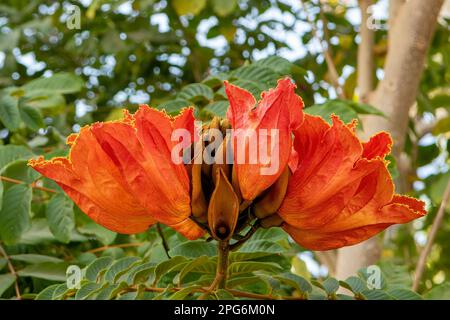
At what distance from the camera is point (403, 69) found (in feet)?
5.25

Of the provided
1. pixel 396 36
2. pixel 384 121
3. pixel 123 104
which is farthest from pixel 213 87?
pixel 123 104

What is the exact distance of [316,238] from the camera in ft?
2.53

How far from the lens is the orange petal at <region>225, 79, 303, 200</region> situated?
705 mm

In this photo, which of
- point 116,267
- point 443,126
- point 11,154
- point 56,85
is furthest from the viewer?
point 443,126

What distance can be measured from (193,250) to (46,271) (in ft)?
1.17

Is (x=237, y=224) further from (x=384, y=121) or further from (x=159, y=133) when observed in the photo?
(x=384, y=121)

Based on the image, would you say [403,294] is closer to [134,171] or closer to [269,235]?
[269,235]

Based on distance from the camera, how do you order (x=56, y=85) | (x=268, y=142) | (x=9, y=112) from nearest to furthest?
(x=268, y=142) < (x=9, y=112) < (x=56, y=85)

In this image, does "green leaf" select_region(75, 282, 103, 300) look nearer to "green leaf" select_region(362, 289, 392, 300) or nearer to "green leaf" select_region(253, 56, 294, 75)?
"green leaf" select_region(362, 289, 392, 300)

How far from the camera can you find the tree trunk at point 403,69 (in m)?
1.58

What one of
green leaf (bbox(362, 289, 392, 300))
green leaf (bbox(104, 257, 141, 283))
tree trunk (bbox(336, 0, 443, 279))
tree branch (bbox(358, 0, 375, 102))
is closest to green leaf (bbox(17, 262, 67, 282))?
green leaf (bbox(104, 257, 141, 283))

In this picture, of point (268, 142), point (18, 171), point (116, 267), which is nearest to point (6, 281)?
point (18, 171)

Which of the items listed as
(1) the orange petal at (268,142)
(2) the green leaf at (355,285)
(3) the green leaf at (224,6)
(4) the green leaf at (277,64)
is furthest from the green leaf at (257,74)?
(3) the green leaf at (224,6)

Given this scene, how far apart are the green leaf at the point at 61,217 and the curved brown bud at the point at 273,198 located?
1.78 ft
